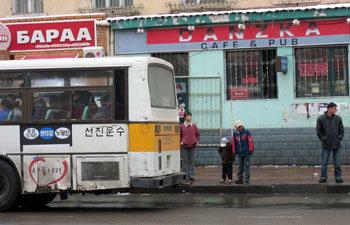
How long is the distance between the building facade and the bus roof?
7682 mm

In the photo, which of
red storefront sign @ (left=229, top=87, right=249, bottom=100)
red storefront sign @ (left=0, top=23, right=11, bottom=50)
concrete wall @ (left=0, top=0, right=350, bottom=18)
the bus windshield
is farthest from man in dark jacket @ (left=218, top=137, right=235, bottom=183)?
red storefront sign @ (left=0, top=23, right=11, bottom=50)

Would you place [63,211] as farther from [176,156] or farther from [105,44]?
[105,44]

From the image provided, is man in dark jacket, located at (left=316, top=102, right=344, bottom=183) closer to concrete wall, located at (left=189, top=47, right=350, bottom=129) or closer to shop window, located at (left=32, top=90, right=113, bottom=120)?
concrete wall, located at (left=189, top=47, right=350, bottom=129)

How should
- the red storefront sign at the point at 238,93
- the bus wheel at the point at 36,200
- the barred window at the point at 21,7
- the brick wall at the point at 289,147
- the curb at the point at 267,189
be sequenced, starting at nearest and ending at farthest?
the bus wheel at the point at 36,200, the curb at the point at 267,189, the brick wall at the point at 289,147, the red storefront sign at the point at 238,93, the barred window at the point at 21,7

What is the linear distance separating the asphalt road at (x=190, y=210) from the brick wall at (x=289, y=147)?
4546 millimetres

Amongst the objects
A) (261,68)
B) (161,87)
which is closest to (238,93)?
(261,68)

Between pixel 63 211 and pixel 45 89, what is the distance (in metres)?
2.37

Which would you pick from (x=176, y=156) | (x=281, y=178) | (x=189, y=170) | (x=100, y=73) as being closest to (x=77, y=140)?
(x=100, y=73)

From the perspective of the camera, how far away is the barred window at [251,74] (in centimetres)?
2048

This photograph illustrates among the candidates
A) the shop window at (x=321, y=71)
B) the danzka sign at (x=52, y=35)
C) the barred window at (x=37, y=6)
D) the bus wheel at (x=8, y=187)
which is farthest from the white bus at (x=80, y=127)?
the barred window at (x=37, y=6)

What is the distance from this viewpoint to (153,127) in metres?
12.7

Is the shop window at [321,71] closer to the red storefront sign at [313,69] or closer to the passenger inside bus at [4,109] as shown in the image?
the red storefront sign at [313,69]

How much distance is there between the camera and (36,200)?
46.5 feet

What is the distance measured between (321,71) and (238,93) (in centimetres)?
→ 251
